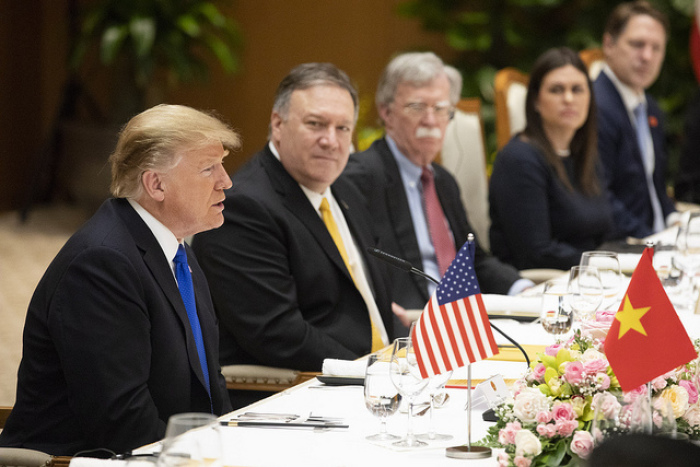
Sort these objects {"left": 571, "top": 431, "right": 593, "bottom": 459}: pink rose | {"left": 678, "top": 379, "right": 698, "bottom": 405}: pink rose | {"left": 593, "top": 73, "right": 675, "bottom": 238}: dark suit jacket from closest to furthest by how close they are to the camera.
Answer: {"left": 571, "top": 431, "right": 593, "bottom": 459}: pink rose, {"left": 678, "top": 379, "right": 698, "bottom": 405}: pink rose, {"left": 593, "top": 73, "right": 675, "bottom": 238}: dark suit jacket

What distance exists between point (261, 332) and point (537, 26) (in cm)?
622

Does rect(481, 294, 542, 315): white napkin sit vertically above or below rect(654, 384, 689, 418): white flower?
below

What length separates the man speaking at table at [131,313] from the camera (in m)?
1.84

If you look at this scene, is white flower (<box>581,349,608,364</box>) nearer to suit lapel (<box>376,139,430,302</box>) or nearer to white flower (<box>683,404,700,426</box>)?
white flower (<box>683,404,700,426</box>)

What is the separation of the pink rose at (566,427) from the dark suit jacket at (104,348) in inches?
32.8

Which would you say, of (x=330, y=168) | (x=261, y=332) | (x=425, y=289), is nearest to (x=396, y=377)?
(x=261, y=332)

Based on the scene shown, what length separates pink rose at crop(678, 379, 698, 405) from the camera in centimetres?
145

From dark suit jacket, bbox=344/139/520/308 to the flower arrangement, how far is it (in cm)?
198

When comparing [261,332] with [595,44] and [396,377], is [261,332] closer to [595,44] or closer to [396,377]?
[396,377]

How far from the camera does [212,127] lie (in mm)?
2107

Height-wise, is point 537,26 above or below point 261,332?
above

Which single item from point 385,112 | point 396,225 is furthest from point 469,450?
point 385,112

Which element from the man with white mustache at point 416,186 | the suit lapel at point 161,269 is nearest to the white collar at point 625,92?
the man with white mustache at point 416,186

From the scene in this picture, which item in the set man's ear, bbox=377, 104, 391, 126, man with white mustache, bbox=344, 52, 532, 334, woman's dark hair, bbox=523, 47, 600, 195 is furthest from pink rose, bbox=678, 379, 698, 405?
woman's dark hair, bbox=523, 47, 600, 195
